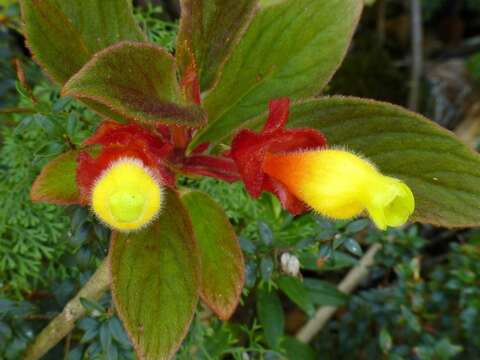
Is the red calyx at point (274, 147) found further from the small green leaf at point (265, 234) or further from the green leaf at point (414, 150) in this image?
the small green leaf at point (265, 234)

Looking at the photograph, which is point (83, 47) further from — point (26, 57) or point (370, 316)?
point (370, 316)

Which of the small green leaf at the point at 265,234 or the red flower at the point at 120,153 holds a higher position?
the red flower at the point at 120,153

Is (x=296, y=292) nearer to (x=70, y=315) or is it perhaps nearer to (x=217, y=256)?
(x=217, y=256)

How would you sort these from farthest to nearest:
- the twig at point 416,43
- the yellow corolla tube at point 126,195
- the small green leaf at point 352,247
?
the twig at point 416,43 < the small green leaf at point 352,247 < the yellow corolla tube at point 126,195

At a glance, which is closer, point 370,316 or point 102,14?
point 102,14

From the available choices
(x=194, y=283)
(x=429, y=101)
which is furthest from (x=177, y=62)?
(x=429, y=101)

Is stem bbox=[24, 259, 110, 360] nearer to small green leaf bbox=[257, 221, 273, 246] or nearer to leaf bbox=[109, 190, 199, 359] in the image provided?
leaf bbox=[109, 190, 199, 359]

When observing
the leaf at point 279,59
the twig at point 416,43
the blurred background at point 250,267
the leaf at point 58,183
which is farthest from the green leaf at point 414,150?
the twig at point 416,43

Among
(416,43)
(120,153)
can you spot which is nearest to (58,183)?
(120,153)
